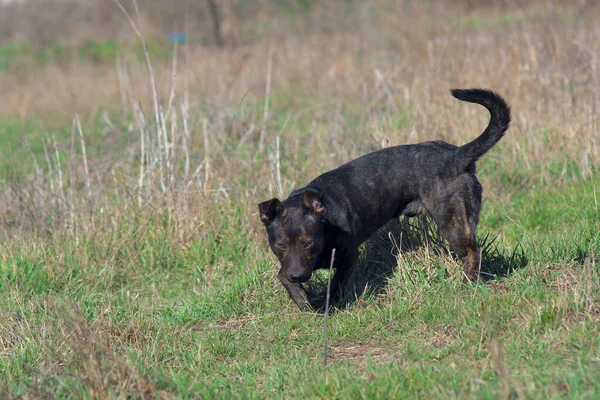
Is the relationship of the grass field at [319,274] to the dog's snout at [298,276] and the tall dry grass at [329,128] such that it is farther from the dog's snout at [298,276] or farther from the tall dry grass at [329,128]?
the dog's snout at [298,276]

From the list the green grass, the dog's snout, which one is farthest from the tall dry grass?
the dog's snout

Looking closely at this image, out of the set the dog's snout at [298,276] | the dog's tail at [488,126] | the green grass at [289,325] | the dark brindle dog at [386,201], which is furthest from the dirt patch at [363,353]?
the dog's tail at [488,126]

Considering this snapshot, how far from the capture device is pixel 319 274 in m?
6.25

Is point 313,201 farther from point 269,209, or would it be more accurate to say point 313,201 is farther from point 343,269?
point 343,269

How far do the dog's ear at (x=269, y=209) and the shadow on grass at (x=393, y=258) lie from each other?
732 millimetres

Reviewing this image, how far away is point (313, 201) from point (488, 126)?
1.49 meters

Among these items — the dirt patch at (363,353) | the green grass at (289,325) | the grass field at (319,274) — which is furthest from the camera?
the dirt patch at (363,353)

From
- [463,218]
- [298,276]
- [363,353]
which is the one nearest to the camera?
[363,353]

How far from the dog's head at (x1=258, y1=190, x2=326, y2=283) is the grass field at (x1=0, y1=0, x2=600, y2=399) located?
1.66ft

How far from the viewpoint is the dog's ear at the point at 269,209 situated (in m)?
5.34

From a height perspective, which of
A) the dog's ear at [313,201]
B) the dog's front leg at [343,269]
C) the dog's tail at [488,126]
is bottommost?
the dog's front leg at [343,269]

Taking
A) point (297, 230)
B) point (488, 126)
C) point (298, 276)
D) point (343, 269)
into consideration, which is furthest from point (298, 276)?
point (488, 126)

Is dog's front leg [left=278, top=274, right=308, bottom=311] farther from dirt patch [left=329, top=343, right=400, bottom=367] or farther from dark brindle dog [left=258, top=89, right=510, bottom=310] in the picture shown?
dirt patch [left=329, top=343, right=400, bottom=367]

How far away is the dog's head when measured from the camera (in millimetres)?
5242
